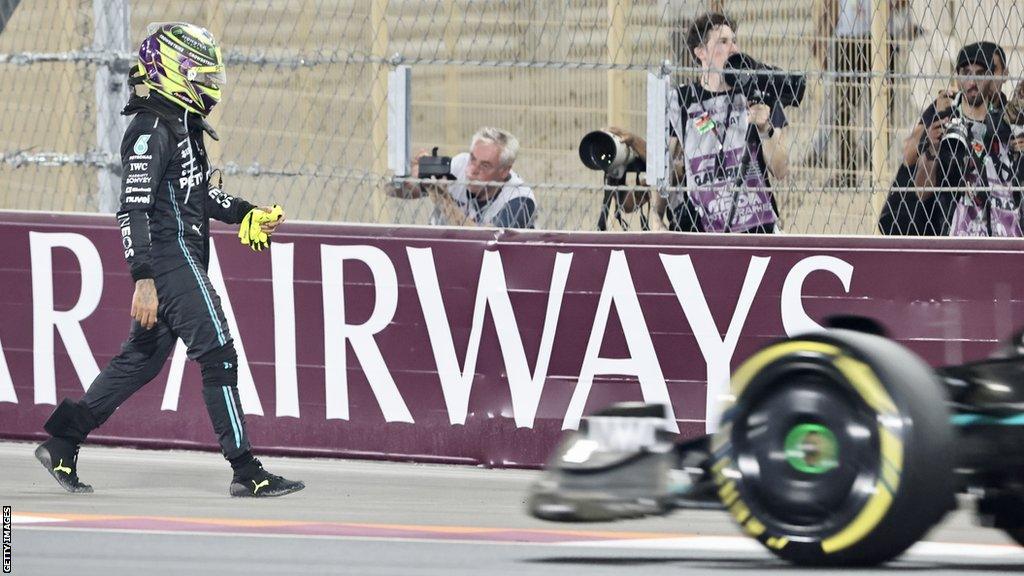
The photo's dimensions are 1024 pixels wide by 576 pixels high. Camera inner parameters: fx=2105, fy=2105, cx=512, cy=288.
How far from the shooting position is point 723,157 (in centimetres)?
891

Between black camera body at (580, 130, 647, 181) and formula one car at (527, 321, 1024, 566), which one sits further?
black camera body at (580, 130, 647, 181)

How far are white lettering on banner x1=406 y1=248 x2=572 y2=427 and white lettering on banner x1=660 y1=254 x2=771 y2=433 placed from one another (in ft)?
1.57

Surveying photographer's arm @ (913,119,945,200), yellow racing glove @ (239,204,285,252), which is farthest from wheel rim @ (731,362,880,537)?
photographer's arm @ (913,119,945,200)

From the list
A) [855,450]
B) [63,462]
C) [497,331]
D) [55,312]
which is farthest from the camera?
[55,312]

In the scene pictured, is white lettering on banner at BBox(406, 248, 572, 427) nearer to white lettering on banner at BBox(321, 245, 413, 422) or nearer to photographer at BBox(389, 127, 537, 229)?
white lettering on banner at BBox(321, 245, 413, 422)

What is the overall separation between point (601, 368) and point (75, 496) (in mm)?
2207

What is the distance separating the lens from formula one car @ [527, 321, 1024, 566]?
499 cm

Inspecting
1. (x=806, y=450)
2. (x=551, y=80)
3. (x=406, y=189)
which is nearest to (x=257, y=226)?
(x=406, y=189)

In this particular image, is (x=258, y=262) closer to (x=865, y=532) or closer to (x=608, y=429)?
(x=608, y=429)

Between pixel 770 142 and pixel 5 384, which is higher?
pixel 770 142

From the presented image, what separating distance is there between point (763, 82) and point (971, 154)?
0.96 meters

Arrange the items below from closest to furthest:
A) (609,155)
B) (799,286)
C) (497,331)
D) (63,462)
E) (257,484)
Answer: (257,484)
(63,462)
(799,286)
(497,331)
(609,155)

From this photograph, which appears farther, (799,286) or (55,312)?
(55,312)

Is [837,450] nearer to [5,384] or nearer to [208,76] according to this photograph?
[208,76]
